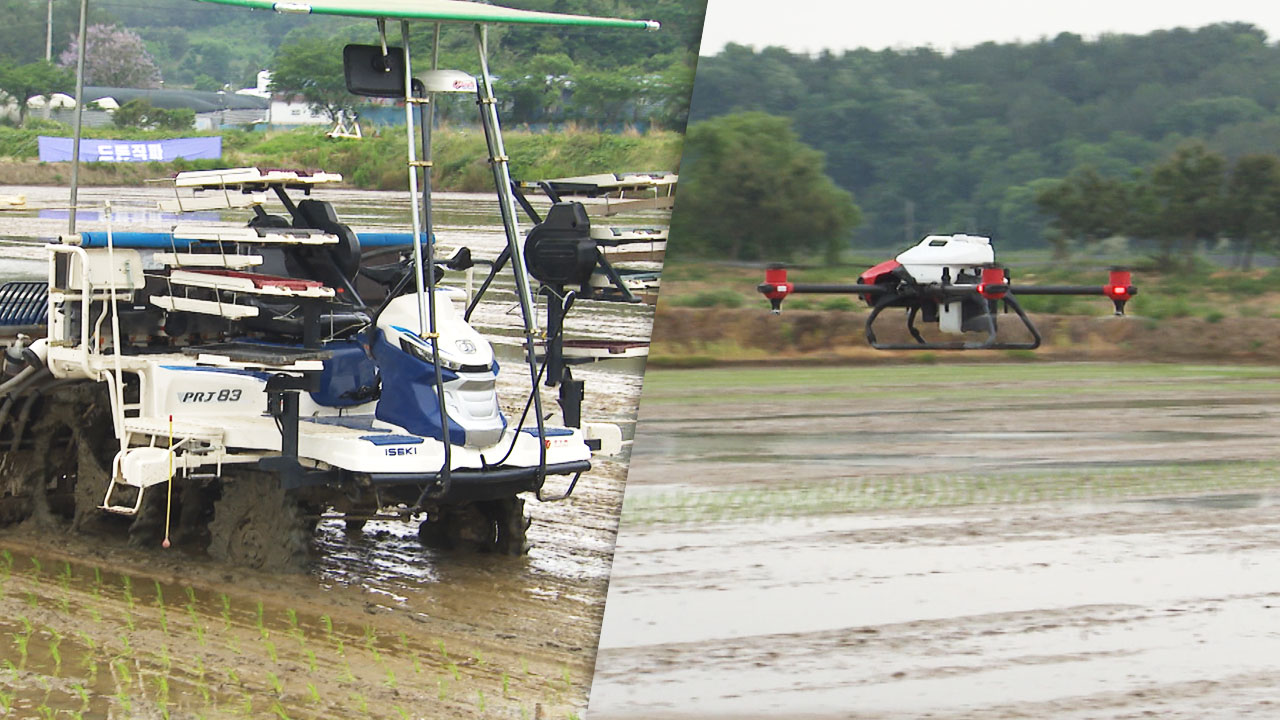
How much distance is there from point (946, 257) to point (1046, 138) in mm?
11178

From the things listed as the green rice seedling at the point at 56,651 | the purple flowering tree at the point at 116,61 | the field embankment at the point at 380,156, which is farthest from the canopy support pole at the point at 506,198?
the purple flowering tree at the point at 116,61

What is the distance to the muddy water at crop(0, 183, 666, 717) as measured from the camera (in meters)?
7.51

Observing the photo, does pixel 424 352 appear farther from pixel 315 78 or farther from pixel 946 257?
pixel 315 78

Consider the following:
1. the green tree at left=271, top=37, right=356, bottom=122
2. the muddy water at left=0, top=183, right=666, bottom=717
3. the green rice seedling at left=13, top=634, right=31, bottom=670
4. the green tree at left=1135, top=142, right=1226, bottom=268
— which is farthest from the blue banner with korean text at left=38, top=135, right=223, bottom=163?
the green rice seedling at left=13, top=634, right=31, bottom=670

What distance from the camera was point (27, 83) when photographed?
140ft

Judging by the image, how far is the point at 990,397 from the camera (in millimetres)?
17266

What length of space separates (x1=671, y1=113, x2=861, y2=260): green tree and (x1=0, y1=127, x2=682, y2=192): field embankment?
338cm

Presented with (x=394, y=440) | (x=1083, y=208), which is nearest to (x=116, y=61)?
(x=1083, y=208)

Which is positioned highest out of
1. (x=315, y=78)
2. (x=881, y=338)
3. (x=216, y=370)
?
(x=315, y=78)

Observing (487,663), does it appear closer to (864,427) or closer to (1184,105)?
(864,427)

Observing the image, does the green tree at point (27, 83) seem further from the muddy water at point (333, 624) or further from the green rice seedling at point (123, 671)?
the green rice seedling at point (123, 671)

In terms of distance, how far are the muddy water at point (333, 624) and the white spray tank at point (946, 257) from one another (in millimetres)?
4442

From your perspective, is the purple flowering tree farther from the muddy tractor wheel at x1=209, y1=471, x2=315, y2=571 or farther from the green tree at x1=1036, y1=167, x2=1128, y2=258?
the muddy tractor wheel at x1=209, y1=471, x2=315, y2=571

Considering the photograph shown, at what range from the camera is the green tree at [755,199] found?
22438mm
